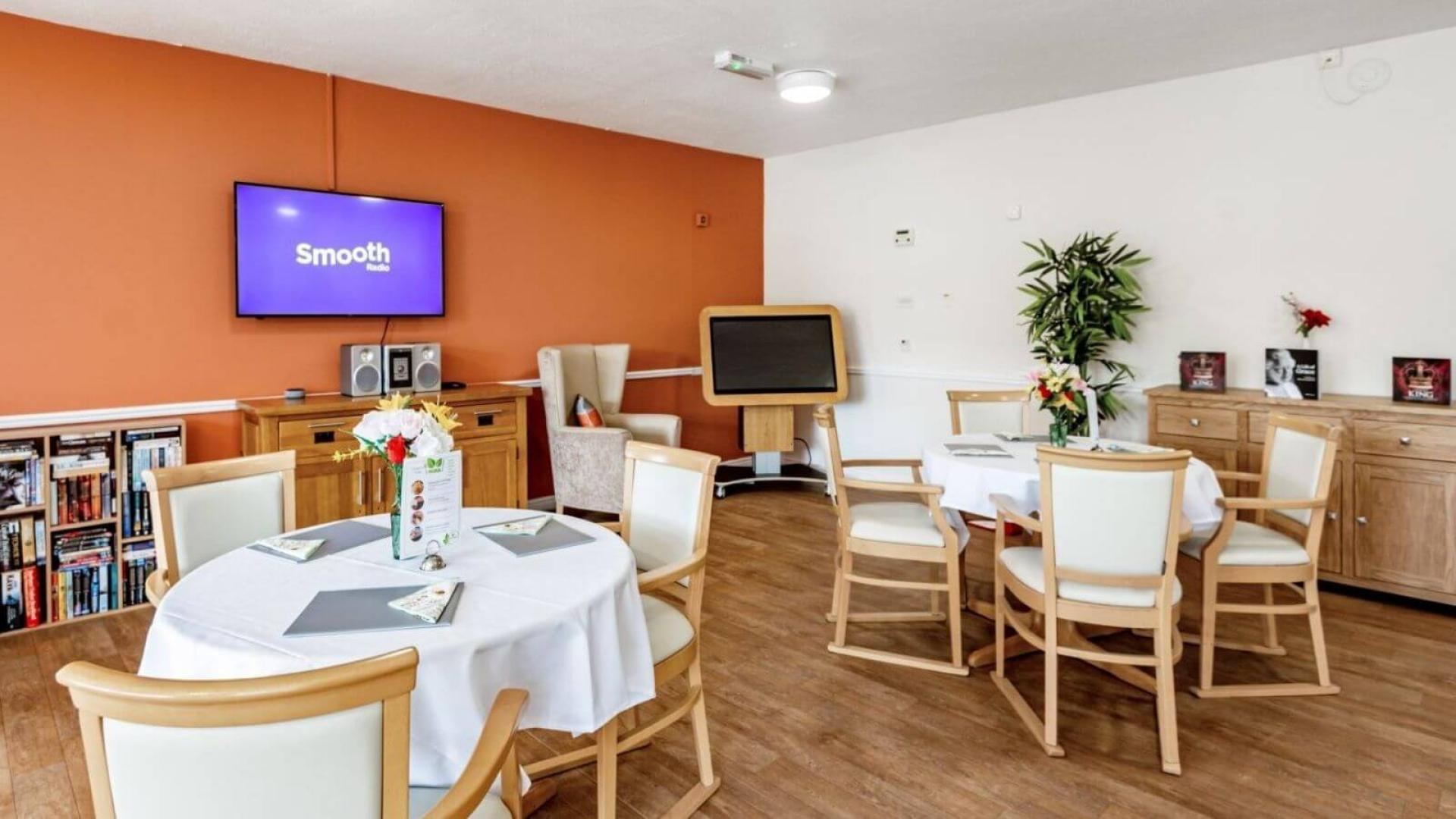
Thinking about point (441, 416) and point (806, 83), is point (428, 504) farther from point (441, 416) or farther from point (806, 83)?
point (806, 83)

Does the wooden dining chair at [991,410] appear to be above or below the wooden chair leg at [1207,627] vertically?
above

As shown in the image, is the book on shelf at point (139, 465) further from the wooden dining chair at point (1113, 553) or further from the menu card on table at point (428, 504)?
the wooden dining chair at point (1113, 553)

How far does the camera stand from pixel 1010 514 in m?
2.91

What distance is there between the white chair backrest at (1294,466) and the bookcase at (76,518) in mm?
4823

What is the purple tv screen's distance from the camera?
13.9ft

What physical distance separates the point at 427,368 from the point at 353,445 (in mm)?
666

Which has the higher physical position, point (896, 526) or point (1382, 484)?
point (1382, 484)

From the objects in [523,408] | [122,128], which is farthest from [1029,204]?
[122,128]

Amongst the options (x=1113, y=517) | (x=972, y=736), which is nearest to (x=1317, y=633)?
(x=1113, y=517)

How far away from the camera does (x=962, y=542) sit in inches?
129

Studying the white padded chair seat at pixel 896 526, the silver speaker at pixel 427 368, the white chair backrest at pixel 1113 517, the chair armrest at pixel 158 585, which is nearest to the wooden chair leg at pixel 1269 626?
the white chair backrest at pixel 1113 517

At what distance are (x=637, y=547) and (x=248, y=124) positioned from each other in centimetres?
336

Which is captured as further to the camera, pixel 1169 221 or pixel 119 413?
pixel 1169 221

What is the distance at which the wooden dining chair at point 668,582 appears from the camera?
214 cm
